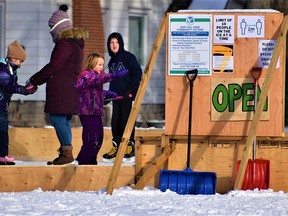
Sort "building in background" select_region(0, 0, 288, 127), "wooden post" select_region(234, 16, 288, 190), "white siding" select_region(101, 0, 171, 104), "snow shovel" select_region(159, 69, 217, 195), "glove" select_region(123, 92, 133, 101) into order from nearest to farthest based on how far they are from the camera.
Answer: "wooden post" select_region(234, 16, 288, 190) → "snow shovel" select_region(159, 69, 217, 195) → "glove" select_region(123, 92, 133, 101) → "building in background" select_region(0, 0, 288, 127) → "white siding" select_region(101, 0, 171, 104)

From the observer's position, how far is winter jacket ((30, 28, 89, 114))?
1633 centimetres

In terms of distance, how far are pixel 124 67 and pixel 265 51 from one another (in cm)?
395

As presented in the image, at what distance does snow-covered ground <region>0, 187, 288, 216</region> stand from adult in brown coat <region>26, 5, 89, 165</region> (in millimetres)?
1766

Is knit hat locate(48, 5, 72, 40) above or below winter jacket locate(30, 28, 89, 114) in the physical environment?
above

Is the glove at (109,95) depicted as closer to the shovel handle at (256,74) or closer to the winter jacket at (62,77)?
the winter jacket at (62,77)

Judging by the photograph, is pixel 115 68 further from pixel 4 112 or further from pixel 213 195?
pixel 213 195

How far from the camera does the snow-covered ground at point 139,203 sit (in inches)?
497

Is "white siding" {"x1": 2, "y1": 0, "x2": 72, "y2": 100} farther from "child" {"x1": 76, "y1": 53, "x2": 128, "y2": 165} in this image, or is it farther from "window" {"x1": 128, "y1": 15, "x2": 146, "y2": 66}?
"child" {"x1": 76, "y1": 53, "x2": 128, "y2": 165}

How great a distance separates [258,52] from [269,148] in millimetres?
1111

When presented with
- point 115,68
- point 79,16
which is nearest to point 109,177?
point 115,68

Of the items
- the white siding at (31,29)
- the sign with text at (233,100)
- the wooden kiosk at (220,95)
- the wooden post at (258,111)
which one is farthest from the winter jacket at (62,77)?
the white siding at (31,29)

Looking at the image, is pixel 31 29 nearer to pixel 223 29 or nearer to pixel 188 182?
pixel 223 29

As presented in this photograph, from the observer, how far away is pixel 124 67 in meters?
18.8

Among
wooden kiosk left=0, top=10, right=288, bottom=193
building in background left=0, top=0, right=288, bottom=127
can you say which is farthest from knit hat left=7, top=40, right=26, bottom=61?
building in background left=0, top=0, right=288, bottom=127
